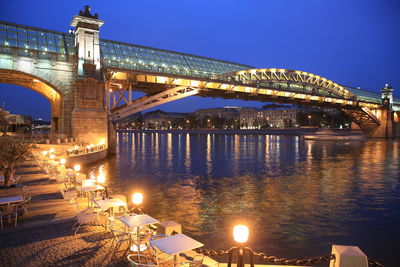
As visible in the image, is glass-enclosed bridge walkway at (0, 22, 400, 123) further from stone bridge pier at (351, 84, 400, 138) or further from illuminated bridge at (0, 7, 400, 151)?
stone bridge pier at (351, 84, 400, 138)

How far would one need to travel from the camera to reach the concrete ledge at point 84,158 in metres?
21.4

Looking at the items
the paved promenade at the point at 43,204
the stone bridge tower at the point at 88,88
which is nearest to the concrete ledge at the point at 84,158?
the stone bridge tower at the point at 88,88

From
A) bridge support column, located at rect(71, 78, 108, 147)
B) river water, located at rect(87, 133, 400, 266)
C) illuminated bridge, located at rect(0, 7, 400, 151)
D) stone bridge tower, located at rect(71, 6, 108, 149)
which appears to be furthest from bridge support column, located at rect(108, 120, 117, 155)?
river water, located at rect(87, 133, 400, 266)

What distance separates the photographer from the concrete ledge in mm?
21358

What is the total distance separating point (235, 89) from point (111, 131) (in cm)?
1799

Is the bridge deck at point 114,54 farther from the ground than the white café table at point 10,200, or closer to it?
Answer: farther from the ground

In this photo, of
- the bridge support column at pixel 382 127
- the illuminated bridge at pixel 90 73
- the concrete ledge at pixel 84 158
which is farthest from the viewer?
the bridge support column at pixel 382 127

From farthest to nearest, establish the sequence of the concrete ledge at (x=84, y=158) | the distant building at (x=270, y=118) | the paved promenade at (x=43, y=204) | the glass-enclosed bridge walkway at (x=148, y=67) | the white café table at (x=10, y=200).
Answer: the distant building at (x=270, y=118) → the glass-enclosed bridge walkway at (x=148, y=67) → the concrete ledge at (x=84, y=158) → the paved promenade at (x=43, y=204) → the white café table at (x=10, y=200)

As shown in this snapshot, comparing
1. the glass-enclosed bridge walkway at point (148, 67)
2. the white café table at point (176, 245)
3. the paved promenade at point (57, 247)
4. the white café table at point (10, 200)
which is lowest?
the paved promenade at point (57, 247)

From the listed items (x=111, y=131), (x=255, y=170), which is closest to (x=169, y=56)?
(x=111, y=131)

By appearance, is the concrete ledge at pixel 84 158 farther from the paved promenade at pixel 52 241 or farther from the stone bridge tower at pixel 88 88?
the paved promenade at pixel 52 241

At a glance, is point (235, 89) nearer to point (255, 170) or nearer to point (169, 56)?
point (169, 56)

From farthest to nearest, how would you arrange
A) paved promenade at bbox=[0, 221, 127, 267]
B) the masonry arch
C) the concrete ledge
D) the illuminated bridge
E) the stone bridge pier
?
1. the stone bridge pier
2. the masonry arch
3. the illuminated bridge
4. the concrete ledge
5. paved promenade at bbox=[0, 221, 127, 267]

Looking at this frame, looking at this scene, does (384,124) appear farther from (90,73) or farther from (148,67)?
(90,73)
